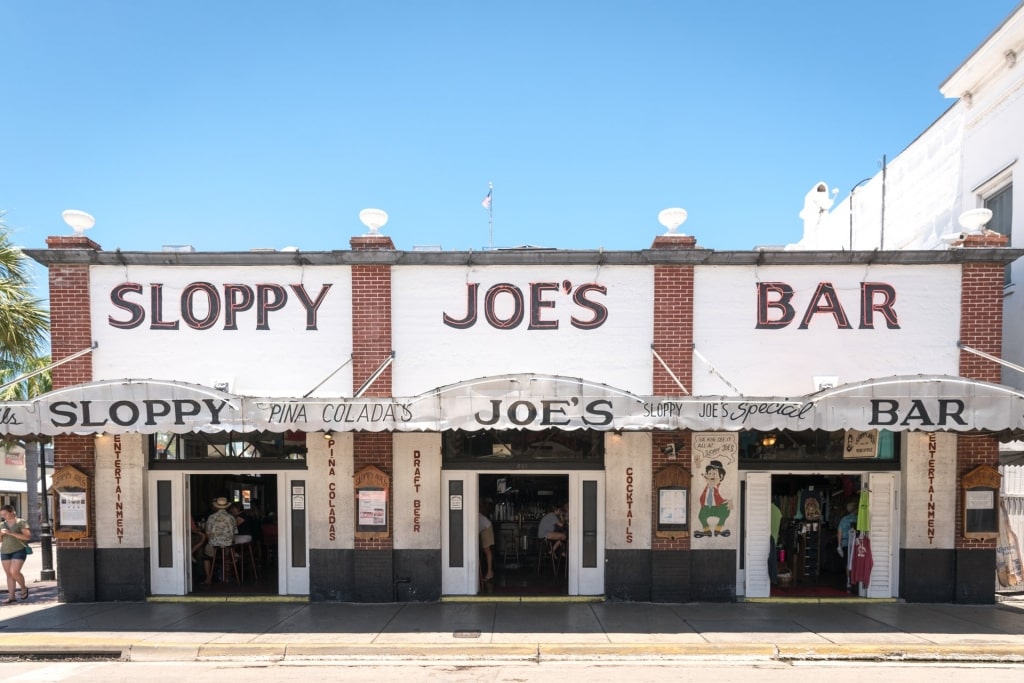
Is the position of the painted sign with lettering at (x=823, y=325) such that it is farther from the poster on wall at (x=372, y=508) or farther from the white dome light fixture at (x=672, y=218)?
the poster on wall at (x=372, y=508)

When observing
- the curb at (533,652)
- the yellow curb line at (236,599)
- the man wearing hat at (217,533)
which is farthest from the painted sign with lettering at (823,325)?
the man wearing hat at (217,533)

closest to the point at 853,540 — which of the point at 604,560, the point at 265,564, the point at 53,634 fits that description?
the point at 604,560

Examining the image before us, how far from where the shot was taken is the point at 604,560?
10445 mm

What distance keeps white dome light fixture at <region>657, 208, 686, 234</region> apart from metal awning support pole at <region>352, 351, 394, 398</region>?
5.02 meters

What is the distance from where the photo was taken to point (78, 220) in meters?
10.4


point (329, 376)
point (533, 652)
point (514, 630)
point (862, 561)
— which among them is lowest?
point (533, 652)

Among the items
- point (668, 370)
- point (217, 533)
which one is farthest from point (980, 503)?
point (217, 533)

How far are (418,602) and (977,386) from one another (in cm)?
895

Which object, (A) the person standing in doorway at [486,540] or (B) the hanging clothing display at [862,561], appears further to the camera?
(A) the person standing in doorway at [486,540]

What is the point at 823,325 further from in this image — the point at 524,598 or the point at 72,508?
the point at 72,508

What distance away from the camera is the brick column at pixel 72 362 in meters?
10.3

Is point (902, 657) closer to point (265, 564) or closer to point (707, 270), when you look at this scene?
point (707, 270)

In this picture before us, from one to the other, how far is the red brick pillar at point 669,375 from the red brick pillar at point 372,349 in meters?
4.35

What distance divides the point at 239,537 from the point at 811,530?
35.2 ft
